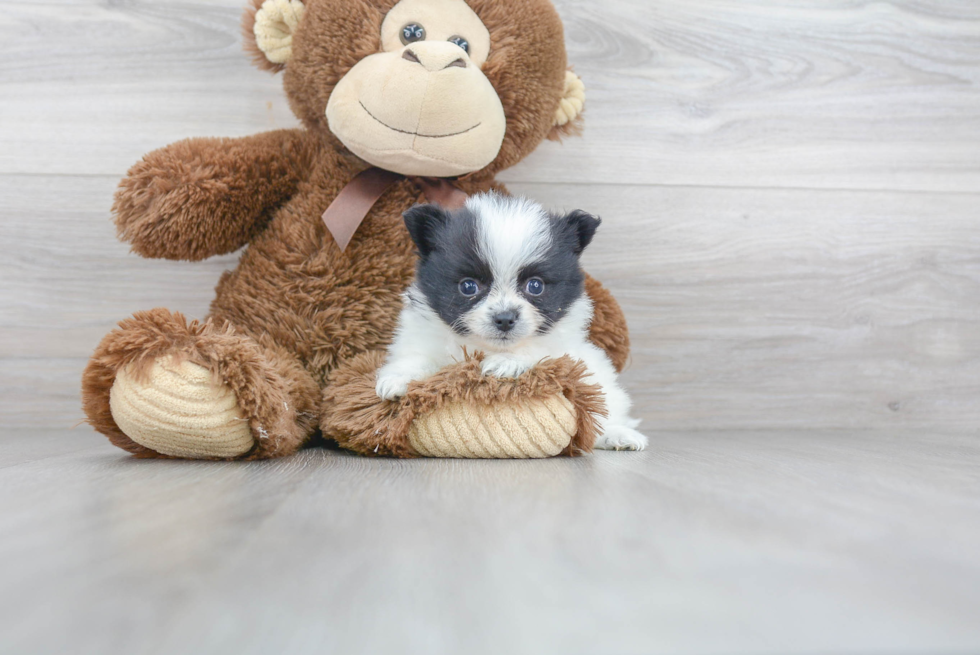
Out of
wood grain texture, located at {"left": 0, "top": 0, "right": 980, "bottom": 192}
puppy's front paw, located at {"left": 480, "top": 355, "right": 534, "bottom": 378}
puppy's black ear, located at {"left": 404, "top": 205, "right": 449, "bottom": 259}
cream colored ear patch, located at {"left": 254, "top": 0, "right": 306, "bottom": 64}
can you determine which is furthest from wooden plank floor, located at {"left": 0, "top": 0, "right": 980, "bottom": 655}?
puppy's black ear, located at {"left": 404, "top": 205, "right": 449, "bottom": 259}

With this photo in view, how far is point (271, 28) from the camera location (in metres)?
1.22

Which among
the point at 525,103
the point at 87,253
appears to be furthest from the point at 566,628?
the point at 87,253

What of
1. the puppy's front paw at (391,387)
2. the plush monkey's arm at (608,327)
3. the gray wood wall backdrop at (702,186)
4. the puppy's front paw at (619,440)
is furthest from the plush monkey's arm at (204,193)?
the puppy's front paw at (619,440)

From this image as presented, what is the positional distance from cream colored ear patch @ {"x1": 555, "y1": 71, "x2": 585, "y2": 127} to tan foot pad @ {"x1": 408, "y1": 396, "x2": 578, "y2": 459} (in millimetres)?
593

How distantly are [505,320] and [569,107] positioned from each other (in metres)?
0.51

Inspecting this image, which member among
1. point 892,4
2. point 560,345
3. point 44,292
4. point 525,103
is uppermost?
point 892,4

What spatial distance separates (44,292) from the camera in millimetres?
1436

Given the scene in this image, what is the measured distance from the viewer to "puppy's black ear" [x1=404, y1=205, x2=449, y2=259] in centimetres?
105

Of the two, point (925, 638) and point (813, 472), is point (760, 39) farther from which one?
point (925, 638)

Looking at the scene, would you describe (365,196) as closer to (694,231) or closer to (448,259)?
(448,259)

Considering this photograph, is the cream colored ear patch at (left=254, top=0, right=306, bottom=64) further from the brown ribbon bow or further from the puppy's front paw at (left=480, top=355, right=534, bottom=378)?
the puppy's front paw at (left=480, top=355, right=534, bottom=378)

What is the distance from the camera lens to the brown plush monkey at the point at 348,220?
937 millimetres

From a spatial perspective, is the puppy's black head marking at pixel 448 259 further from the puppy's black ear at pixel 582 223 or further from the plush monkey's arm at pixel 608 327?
the plush monkey's arm at pixel 608 327

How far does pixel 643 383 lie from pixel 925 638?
3.85ft
